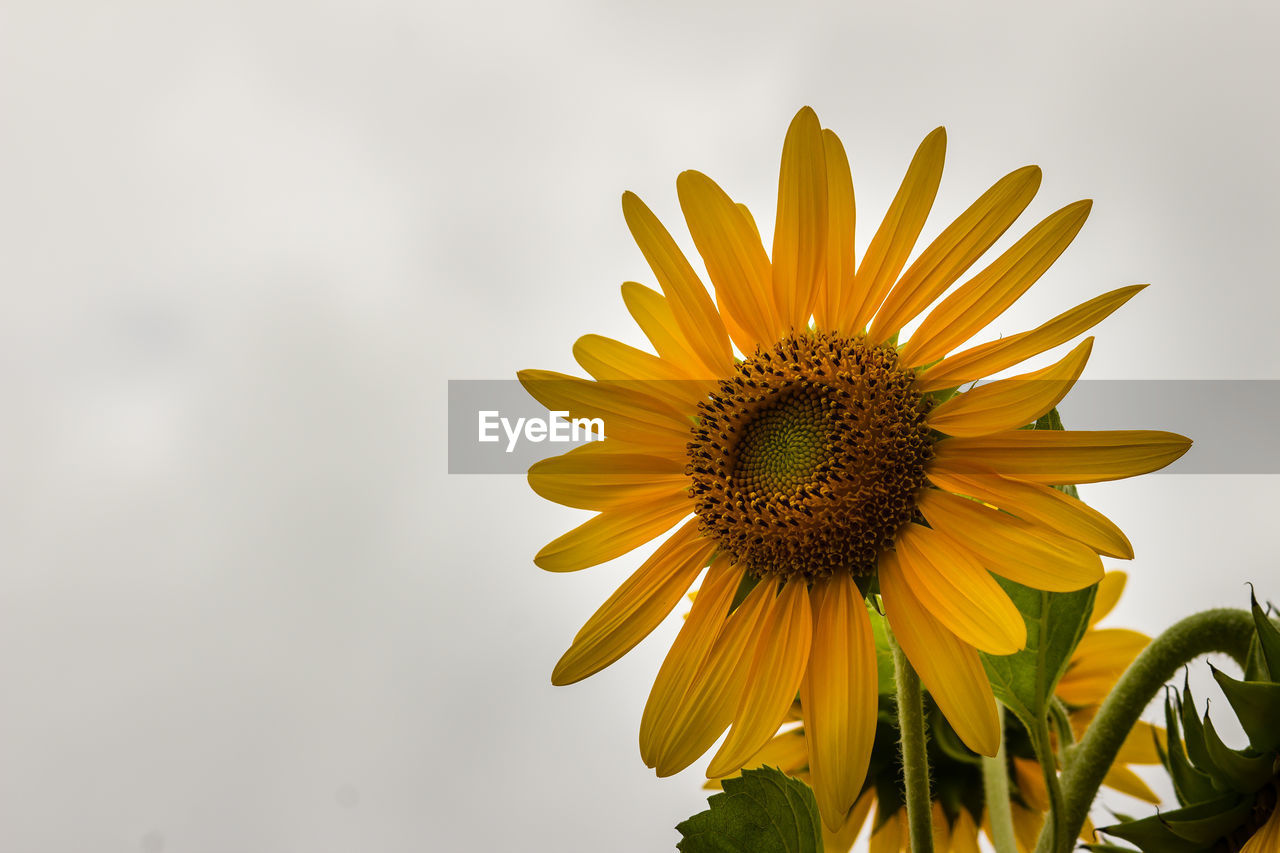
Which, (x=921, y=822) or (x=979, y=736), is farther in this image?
(x=921, y=822)

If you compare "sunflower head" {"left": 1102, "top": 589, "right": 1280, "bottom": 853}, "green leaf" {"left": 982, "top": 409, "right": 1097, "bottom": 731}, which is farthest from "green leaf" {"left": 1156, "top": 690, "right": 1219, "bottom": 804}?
"green leaf" {"left": 982, "top": 409, "right": 1097, "bottom": 731}

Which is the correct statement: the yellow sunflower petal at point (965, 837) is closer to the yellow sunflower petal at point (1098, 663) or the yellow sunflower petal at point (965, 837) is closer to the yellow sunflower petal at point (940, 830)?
A: the yellow sunflower petal at point (940, 830)

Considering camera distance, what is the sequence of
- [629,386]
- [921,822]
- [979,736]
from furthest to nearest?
[629,386] < [921,822] < [979,736]

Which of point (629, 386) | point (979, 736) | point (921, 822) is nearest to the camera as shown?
point (979, 736)

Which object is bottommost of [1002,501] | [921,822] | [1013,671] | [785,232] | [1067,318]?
[921,822]

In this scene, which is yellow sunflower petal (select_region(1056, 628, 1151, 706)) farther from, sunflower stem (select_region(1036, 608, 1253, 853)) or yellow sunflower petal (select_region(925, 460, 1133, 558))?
yellow sunflower petal (select_region(925, 460, 1133, 558))

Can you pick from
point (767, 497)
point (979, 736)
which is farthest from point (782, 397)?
point (979, 736)

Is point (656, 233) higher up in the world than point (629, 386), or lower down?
higher up

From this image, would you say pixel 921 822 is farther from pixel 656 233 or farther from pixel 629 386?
pixel 656 233
